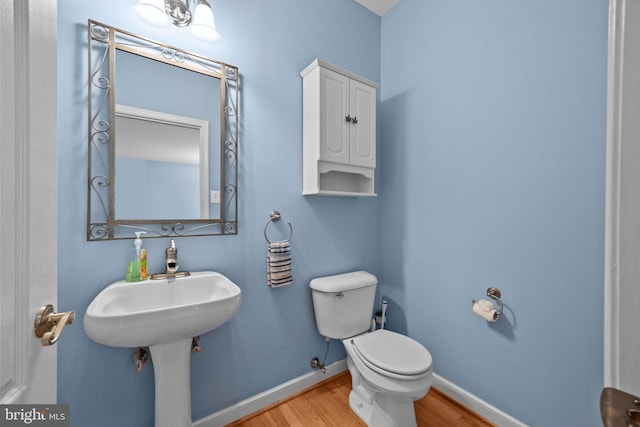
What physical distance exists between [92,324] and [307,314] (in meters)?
1.12

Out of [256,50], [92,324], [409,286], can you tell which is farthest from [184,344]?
[256,50]

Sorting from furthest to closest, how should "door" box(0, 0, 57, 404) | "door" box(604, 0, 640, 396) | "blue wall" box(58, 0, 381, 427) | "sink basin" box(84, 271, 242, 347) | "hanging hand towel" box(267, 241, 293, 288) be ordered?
"hanging hand towel" box(267, 241, 293, 288) → "blue wall" box(58, 0, 381, 427) → "sink basin" box(84, 271, 242, 347) → "door" box(604, 0, 640, 396) → "door" box(0, 0, 57, 404)

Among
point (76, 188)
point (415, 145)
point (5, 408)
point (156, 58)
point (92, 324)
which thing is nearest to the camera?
point (5, 408)

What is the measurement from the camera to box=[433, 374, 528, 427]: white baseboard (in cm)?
135

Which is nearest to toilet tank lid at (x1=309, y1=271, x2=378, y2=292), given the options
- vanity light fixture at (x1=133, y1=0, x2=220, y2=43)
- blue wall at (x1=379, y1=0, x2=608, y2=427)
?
blue wall at (x1=379, y1=0, x2=608, y2=427)

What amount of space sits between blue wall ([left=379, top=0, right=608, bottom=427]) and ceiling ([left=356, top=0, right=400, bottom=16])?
7 centimetres

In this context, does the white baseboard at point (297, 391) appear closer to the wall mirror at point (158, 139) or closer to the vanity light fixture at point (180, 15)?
the wall mirror at point (158, 139)

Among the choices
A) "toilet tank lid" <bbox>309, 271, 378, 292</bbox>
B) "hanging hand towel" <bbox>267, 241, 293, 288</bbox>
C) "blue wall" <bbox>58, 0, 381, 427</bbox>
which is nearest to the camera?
"blue wall" <bbox>58, 0, 381, 427</bbox>

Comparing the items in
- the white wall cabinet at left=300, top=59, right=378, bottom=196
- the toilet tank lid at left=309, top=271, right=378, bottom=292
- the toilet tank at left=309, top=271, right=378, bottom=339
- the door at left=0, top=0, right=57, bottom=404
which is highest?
the white wall cabinet at left=300, top=59, right=378, bottom=196

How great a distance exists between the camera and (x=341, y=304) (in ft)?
5.37

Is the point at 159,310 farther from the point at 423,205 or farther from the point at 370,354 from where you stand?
the point at 423,205

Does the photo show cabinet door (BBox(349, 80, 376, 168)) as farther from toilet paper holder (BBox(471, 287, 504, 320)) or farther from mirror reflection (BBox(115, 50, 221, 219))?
toilet paper holder (BBox(471, 287, 504, 320))

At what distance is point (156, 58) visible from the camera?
1.21 m

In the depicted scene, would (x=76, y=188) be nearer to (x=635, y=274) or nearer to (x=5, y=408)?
(x=5, y=408)
